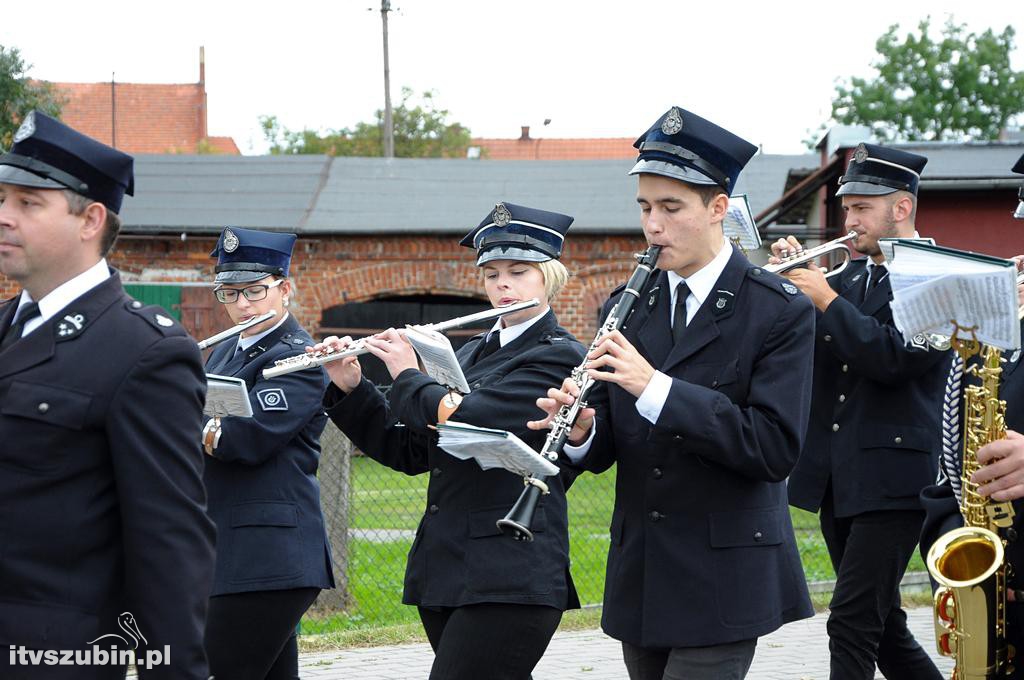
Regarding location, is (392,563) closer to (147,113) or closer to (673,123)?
(673,123)

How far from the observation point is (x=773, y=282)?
3752 millimetres

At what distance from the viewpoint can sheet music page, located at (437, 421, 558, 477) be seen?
11.9 ft

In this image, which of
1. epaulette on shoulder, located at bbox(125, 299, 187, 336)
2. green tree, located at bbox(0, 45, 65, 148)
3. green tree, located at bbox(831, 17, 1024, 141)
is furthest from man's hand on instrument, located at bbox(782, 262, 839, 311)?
green tree, located at bbox(831, 17, 1024, 141)

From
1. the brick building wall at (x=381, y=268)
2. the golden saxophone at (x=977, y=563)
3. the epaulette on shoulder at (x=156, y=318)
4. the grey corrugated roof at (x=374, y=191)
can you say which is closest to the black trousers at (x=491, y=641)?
the golden saxophone at (x=977, y=563)

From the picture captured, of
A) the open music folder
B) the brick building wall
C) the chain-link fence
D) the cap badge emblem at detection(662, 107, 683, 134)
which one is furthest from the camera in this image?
the brick building wall

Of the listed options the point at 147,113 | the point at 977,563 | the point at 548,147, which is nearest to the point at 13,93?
the point at 977,563

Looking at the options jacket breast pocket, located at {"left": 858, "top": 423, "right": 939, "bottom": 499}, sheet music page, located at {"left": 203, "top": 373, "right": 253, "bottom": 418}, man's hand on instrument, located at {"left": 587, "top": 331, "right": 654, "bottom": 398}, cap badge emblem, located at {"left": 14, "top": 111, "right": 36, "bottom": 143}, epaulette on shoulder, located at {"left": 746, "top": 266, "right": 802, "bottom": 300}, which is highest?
cap badge emblem, located at {"left": 14, "top": 111, "right": 36, "bottom": 143}

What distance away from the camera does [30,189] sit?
3000mm

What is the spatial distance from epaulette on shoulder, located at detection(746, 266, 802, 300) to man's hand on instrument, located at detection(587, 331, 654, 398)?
1.52 feet

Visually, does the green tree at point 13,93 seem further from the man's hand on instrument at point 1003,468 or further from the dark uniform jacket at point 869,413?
the man's hand on instrument at point 1003,468

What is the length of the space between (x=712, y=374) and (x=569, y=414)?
43cm

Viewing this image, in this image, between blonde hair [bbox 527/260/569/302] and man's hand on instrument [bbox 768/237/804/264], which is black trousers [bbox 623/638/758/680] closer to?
blonde hair [bbox 527/260/569/302]

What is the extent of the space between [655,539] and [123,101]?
54.8 m

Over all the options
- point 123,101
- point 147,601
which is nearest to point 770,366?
point 147,601
